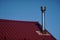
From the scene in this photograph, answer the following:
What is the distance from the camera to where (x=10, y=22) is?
2.37m

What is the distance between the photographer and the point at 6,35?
5.98 feet

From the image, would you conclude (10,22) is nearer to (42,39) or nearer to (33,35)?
(33,35)

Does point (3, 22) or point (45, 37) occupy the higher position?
point (3, 22)

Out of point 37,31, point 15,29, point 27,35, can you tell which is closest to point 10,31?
point 15,29

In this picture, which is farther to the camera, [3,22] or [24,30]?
[3,22]

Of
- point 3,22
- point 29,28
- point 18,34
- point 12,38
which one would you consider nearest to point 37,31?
point 29,28

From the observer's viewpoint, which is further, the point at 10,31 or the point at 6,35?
the point at 10,31

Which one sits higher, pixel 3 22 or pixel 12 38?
pixel 3 22

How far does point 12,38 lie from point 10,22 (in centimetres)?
67

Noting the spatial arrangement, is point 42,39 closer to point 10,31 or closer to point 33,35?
point 33,35

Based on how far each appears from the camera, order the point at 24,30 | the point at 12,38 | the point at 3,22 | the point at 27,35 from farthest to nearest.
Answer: the point at 3,22 < the point at 24,30 < the point at 27,35 < the point at 12,38

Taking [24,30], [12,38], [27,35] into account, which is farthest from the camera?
[24,30]

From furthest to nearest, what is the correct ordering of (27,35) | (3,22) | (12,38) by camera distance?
(3,22)
(27,35)
(12,38)

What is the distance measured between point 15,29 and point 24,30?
0.51ft
